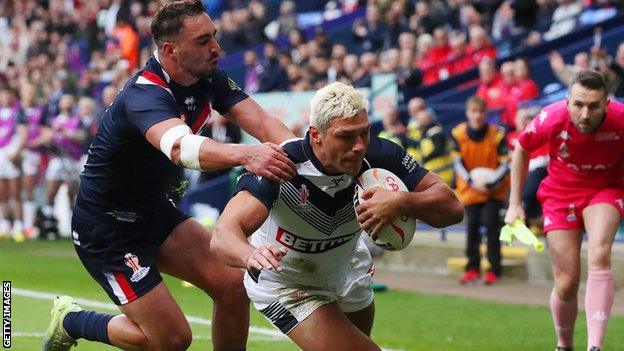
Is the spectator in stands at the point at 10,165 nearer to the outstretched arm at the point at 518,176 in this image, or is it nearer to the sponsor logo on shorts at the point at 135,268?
the outstretched arm at the point at 518,176

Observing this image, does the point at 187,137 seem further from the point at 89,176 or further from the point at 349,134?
the point at 89,176

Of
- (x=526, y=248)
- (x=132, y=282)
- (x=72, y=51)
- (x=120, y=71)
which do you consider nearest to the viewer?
(x=132, y=282)

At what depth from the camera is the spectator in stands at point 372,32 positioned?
2152 centimetres

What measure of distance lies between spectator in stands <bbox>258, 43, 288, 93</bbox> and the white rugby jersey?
14840 mm

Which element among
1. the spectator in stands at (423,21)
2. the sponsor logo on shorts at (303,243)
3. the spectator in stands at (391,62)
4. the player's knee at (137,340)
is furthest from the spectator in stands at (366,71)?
the sponsor logo on shorts at (303,243)

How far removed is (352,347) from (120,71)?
17.5 meters

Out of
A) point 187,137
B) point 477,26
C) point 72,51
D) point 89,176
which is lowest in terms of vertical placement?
point 72,51

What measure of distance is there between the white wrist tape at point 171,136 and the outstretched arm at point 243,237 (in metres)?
0.43

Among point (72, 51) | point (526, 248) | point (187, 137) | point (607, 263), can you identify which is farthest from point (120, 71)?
point (187, 137)

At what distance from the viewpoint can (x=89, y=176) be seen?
24.6 feet

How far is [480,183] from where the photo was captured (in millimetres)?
14180

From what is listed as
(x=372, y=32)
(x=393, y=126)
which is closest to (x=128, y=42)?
(x=372, y=32)

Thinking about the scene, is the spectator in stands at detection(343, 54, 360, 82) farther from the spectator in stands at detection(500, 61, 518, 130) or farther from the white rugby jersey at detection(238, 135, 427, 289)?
the white rugby jersey at detection(238, 135, 427, 289)

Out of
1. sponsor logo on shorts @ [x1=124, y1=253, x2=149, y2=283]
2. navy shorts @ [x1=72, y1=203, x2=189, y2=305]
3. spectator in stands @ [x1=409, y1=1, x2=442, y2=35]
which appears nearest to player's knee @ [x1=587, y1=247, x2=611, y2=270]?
navy shorts @ [x1=72, y1=203, x2=189, y2=305]
